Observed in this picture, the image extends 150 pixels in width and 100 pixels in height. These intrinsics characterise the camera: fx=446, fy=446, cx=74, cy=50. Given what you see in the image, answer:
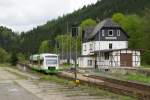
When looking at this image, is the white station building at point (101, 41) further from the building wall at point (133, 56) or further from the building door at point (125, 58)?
the building door at point (125, 58)

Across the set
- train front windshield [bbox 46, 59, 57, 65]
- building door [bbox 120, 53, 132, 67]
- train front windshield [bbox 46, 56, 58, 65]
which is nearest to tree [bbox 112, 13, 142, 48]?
building door [bbox 120, 53, 132, 67]

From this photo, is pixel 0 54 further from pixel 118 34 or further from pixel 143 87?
pixel 143 87

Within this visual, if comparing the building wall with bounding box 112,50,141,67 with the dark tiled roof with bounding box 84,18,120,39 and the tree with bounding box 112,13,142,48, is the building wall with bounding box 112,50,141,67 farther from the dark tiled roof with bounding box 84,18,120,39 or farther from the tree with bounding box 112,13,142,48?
the tree with bounding box 112,13,142,48

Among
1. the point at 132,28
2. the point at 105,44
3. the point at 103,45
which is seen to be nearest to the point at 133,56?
the point at 105,44

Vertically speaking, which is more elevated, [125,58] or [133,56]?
[133,56]

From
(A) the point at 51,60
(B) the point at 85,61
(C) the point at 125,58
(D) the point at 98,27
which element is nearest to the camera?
(A) the point at 51,60

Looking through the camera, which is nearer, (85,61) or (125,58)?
(125,58)

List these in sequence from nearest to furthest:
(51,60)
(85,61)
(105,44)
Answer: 1. (51,60)
2. (105,44)
3. (85,61)

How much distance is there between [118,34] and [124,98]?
62.3 metres

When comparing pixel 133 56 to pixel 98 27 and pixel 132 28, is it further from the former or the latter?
pixel 132 28

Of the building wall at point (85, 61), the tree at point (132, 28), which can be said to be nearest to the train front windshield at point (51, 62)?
the building wall at point (85, 61)

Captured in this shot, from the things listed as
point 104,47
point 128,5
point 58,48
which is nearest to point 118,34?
point 104,47

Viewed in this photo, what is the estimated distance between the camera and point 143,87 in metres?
28.7

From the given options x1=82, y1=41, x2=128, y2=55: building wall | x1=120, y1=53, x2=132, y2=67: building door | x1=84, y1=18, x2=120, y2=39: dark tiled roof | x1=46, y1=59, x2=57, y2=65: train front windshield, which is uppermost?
x1=84, y1=18, x2=120, y2=39: dark tiled roof
